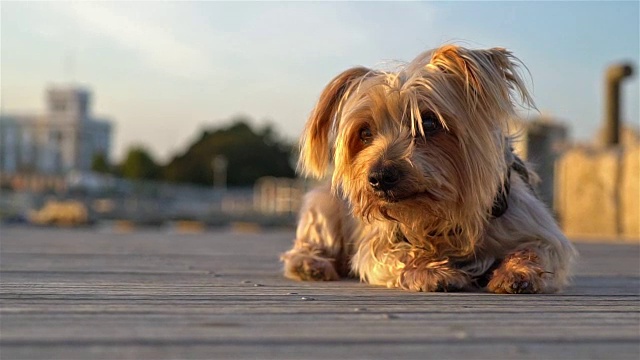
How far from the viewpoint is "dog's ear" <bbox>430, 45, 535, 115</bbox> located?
11.7 ft

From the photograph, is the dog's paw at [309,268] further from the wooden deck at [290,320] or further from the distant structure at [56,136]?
the distant structure at [56,136]

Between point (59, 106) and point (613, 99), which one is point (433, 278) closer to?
point (613, 99)

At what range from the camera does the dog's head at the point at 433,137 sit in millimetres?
3486

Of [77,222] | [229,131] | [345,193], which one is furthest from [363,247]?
[229,131]

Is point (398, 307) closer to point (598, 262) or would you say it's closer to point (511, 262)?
point (511, 262)

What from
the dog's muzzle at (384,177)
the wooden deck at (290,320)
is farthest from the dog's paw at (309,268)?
the dog's muzzle at (384,177)

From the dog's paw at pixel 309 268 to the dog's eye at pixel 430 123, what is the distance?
110cm

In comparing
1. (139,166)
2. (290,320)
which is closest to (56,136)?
(139,166)

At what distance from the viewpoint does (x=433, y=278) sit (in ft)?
11.4

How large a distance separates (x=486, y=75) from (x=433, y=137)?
1.19ft

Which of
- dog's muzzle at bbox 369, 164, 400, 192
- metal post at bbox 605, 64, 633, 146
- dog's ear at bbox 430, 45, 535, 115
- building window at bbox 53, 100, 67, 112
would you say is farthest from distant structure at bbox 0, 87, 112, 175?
dog's muzzle at bbox 369, 164, 400, 192

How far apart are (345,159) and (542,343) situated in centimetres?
191

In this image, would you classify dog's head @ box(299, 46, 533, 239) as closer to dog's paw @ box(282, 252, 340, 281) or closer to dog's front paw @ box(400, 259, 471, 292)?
dog's front paw @ box(400, 259, 471, 292)

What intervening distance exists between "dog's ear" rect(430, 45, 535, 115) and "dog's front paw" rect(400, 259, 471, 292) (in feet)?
2.42
